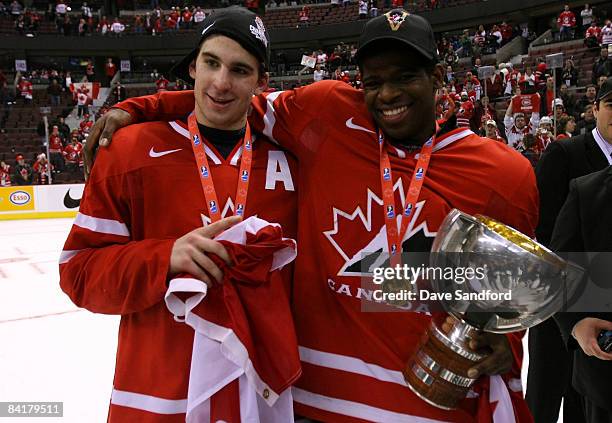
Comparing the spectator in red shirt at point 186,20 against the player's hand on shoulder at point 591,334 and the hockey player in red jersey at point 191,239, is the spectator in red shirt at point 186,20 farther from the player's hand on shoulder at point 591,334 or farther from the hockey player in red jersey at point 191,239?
the player's hand on shoulder at point 591,334

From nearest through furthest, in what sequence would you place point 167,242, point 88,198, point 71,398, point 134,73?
point 167,242 < point 88,198 < point 71,398 < point 134,73

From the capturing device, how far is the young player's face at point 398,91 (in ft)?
4.42

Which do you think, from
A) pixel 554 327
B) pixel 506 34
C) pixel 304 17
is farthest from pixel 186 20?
pixel 554 327

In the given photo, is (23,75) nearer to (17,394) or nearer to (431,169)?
(17,394)

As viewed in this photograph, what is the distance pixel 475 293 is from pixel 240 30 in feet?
2.70

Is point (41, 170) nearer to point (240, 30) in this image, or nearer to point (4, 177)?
point (4, 177)

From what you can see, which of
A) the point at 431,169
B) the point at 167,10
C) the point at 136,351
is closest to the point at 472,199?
the point at 431,169

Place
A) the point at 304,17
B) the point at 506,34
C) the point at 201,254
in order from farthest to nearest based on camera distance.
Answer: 1. the point at 304,17
2. the point at 506,34
3. the point at 201,254

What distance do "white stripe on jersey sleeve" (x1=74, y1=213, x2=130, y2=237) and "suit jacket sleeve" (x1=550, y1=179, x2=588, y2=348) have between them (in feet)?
3.67

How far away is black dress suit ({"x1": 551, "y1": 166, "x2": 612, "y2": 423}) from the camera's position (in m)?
1.46

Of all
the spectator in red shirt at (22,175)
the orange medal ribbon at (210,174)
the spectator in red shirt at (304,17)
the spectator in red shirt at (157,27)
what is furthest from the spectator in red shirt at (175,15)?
the orange medal ribbon at (210,174)

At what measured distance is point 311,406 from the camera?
139cm

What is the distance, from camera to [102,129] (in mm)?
1497

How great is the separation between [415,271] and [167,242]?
21.0 inches
